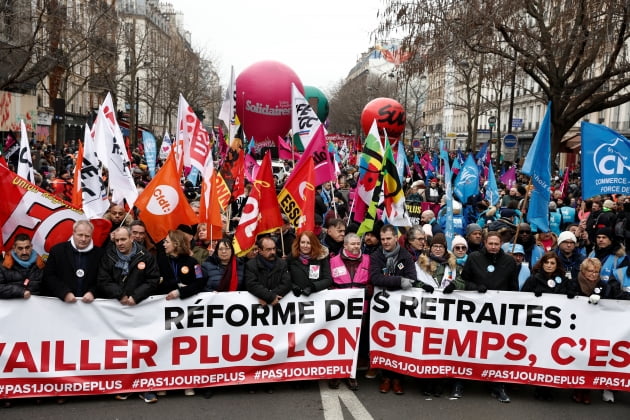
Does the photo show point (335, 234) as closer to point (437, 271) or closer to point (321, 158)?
point (437, 271)

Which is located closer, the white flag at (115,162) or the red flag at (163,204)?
the red flag at (163,204)

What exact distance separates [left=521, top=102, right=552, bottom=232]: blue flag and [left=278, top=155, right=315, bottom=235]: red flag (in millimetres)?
2340

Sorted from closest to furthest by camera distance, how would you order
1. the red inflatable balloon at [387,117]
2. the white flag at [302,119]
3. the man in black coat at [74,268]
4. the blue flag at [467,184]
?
the man in black coat at [74,268] → the white flag at [302,119] → the blue flag at [467,184] → the red inflatable balloon at [387,117]

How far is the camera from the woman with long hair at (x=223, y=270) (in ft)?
20.9

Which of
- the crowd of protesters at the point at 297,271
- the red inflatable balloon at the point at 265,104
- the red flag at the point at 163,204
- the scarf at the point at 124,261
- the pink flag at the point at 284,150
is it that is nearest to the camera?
the crowd of protesters at the point at 297,271

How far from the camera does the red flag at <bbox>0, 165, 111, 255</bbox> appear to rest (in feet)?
20.8

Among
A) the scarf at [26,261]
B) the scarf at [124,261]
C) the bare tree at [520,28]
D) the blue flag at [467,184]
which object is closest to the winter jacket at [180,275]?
the scarf at [124,261]

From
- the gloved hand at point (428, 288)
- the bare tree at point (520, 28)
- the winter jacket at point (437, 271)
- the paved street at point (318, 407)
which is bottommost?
the paved street at point (318, 407)

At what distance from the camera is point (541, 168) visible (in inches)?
297

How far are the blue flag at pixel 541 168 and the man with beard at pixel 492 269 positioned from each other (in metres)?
1.35

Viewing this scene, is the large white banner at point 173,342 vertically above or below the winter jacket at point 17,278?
below

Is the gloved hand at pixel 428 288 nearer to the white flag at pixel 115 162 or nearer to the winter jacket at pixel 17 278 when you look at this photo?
the winter jacket at pixel 17 278

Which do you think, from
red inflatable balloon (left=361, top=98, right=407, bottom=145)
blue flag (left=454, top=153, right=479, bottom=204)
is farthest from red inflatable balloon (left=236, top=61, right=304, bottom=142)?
blue flag (left=454, top=153, right=479, bottom=204)

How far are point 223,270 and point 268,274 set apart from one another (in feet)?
1.63
